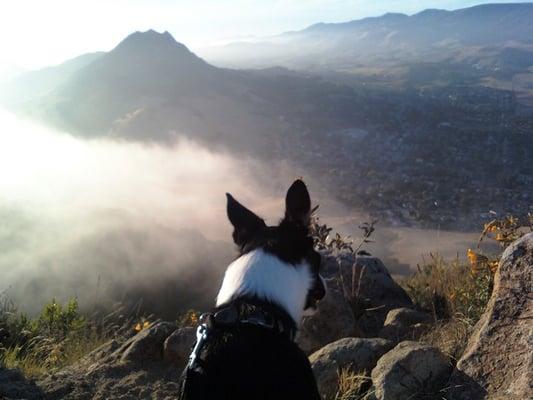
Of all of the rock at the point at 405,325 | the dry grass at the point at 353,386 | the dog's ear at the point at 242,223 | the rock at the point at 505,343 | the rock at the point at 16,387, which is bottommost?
the rock at the point at 405,325

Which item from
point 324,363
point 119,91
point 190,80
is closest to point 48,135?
point 119,91

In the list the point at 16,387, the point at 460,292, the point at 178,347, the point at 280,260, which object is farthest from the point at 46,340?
the point at 460,292

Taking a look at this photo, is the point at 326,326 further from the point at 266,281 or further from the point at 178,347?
the point at 266,281

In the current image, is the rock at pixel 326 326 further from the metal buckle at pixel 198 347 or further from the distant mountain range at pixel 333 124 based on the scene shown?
the distant mountain range at pixel 333 124

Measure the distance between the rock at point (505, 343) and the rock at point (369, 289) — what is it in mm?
1868

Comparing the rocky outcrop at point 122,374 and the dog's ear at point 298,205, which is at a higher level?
the dog's ear at point 298,205

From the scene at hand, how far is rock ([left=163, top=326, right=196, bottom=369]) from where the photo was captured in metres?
3.98

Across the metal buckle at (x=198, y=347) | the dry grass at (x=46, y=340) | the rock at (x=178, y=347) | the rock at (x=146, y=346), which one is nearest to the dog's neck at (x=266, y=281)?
the metal buckle at (x=198, y=347)

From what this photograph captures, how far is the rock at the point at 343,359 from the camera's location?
3168 millimetres

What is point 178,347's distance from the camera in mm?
4012

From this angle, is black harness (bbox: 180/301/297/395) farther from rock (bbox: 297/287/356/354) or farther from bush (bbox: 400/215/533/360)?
rock (bbox: 297/287/356/354)

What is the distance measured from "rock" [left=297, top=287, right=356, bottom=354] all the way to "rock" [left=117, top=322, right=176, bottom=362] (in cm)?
123

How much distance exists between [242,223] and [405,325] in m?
2.46

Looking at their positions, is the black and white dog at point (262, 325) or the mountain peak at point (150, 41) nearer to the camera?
the black and white dog at point (262, 325)
